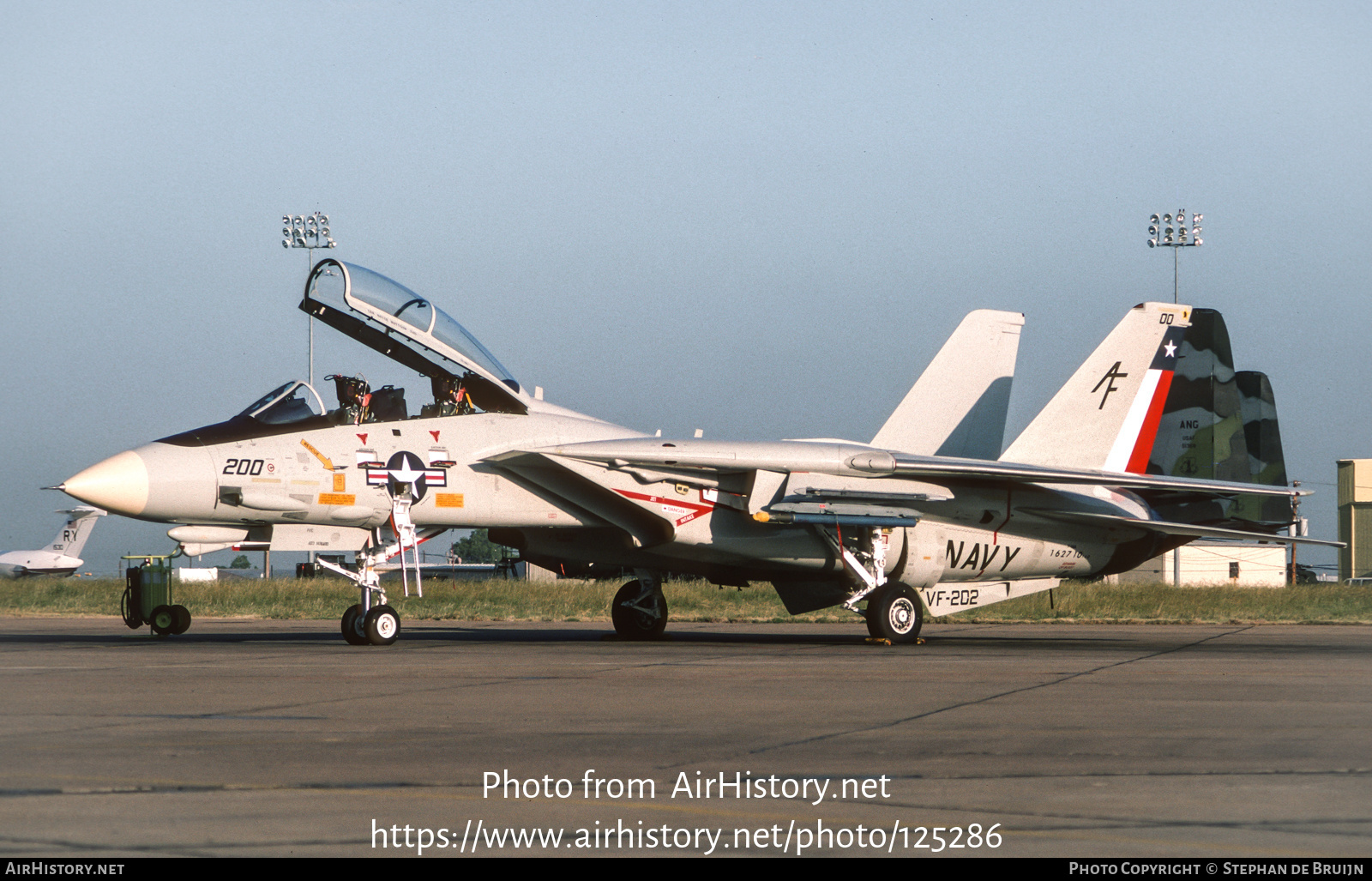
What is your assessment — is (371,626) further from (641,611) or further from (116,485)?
(641,611)

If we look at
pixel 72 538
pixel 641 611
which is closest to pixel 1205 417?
pixel 641 611

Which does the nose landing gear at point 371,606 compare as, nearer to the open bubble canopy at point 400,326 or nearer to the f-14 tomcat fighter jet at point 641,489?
the f-14 tomcat fighter jet at point 641,489

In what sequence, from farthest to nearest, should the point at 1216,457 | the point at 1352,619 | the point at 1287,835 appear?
1. the point at 1216,457
2. the point at 1352,619
3. the point at 1287,835

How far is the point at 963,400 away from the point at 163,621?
11468 mm

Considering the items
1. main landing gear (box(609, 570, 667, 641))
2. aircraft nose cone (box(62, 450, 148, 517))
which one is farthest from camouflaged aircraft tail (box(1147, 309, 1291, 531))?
aircraft nose cone (box(62, 450, 148, 517))

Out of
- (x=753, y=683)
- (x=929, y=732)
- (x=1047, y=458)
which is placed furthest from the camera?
(x=1047, y=458)

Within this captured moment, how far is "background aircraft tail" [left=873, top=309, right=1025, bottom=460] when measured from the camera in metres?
18.4

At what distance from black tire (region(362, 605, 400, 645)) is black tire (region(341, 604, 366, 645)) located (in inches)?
3.2

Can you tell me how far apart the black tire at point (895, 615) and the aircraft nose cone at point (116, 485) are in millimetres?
8136

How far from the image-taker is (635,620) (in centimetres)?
1672
